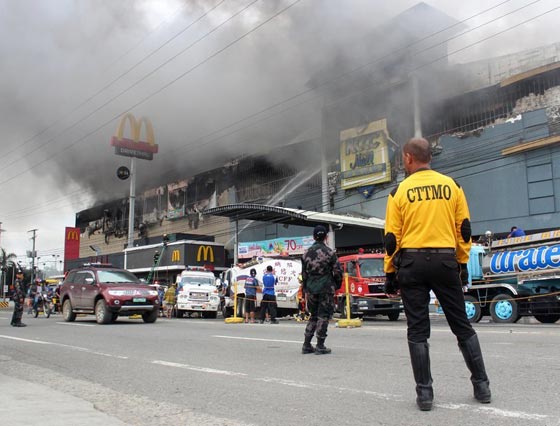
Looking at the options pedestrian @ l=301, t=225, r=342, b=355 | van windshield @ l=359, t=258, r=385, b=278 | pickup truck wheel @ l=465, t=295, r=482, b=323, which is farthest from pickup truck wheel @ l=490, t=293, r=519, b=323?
pedestrian @ l=301, t=225, r=342, b=355

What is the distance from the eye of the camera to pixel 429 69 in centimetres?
2753

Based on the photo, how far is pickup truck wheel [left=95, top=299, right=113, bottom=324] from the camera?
45.8ft

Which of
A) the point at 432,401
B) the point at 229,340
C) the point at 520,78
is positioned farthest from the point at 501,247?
the point at 520,78

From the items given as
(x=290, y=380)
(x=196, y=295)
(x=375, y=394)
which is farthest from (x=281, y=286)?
(x=375, y=394)

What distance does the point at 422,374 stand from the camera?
143 inches

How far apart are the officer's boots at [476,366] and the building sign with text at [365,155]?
2443 cm

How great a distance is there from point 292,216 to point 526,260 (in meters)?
14.2

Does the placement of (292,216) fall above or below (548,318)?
above

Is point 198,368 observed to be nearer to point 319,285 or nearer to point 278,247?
point 319,285

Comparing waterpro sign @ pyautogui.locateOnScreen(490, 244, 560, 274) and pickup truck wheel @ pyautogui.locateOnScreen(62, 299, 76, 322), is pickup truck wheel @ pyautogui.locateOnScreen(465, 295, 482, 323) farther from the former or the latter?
pickup truck wheel @ pyautogui.locateOnScreen(62, 299, 76, 322)

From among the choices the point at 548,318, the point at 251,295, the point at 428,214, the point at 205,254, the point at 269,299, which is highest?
the point at 205,254

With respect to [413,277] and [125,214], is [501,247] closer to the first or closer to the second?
[413,277]

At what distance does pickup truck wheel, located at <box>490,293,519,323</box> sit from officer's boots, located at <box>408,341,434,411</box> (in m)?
10.2

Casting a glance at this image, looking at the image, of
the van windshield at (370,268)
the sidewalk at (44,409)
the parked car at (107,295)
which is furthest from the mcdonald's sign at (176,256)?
the sidewalk at (44,409)
